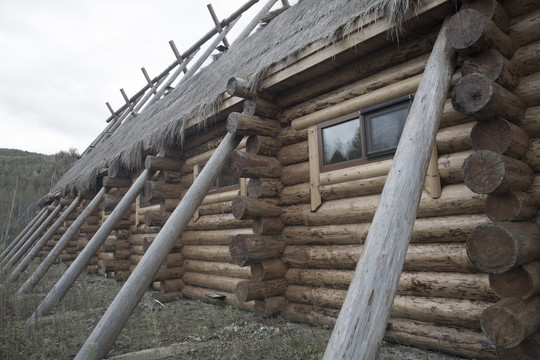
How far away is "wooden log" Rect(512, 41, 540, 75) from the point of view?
2.98m

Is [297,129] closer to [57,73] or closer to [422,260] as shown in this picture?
[422,260]

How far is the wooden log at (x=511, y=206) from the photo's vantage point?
2.61 meters

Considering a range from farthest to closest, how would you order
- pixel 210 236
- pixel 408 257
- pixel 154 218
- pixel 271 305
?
pixel 154 218
pixel 210 236
pixel 271 305
pixel 408 257

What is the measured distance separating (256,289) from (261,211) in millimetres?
1043

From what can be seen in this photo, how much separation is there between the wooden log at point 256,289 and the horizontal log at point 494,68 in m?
3.36

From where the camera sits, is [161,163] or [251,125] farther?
[161,163]

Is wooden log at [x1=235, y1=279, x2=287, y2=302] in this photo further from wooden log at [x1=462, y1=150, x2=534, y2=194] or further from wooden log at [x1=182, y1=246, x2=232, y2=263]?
wooden log at [x1=462, y1=150, x2=534, y2=194]

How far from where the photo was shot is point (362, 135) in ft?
13.8

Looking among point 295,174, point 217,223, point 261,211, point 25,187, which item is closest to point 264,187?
point 261,211

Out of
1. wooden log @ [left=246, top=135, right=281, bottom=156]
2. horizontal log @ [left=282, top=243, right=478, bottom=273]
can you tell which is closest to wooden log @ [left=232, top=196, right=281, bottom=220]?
horizontal log @ [left=282, top=243, right=478, bottom=273]

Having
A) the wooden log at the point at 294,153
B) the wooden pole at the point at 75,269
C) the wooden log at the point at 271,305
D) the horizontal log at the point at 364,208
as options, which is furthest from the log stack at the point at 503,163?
the wooden pole at the point at 75,269

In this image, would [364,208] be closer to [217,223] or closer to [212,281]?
[217,223]

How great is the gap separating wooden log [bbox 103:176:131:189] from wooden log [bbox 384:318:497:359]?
315 inches

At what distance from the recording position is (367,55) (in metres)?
4.16
